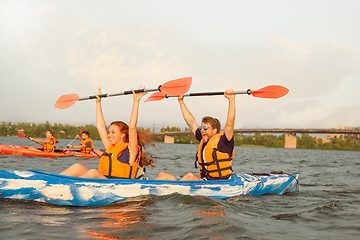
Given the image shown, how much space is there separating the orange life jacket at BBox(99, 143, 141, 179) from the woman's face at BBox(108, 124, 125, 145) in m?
0.11

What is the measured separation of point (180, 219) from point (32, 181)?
A: 6.64 ft

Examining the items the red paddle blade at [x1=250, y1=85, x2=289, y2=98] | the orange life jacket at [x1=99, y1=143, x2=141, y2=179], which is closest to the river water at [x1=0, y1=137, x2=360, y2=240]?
the orange life jacket at [x1=99, y1=143, x2=141, y2=179]

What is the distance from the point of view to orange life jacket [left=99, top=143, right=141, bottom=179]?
3.91 metres

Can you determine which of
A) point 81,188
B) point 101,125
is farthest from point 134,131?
point 81,188

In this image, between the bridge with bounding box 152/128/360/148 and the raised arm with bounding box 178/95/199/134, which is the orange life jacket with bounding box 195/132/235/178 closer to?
the raised arm with bounding box 178/95/199/134

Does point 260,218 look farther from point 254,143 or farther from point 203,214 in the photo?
point 254,143

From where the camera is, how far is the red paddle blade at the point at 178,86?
481 cm

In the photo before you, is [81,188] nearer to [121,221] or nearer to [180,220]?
[121,221]

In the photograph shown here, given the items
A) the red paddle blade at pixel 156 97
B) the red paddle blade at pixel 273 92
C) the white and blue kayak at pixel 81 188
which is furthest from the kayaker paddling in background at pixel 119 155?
the red paddle blade at pixel 273 92

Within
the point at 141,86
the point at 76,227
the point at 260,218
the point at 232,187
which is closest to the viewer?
the point at 76,227

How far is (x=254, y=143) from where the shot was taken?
216 ft

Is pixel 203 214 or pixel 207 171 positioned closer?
pixel 203 214

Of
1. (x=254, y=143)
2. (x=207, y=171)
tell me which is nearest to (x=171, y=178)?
(x=207, y=171)

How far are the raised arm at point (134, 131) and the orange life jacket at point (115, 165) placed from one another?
11 cm
